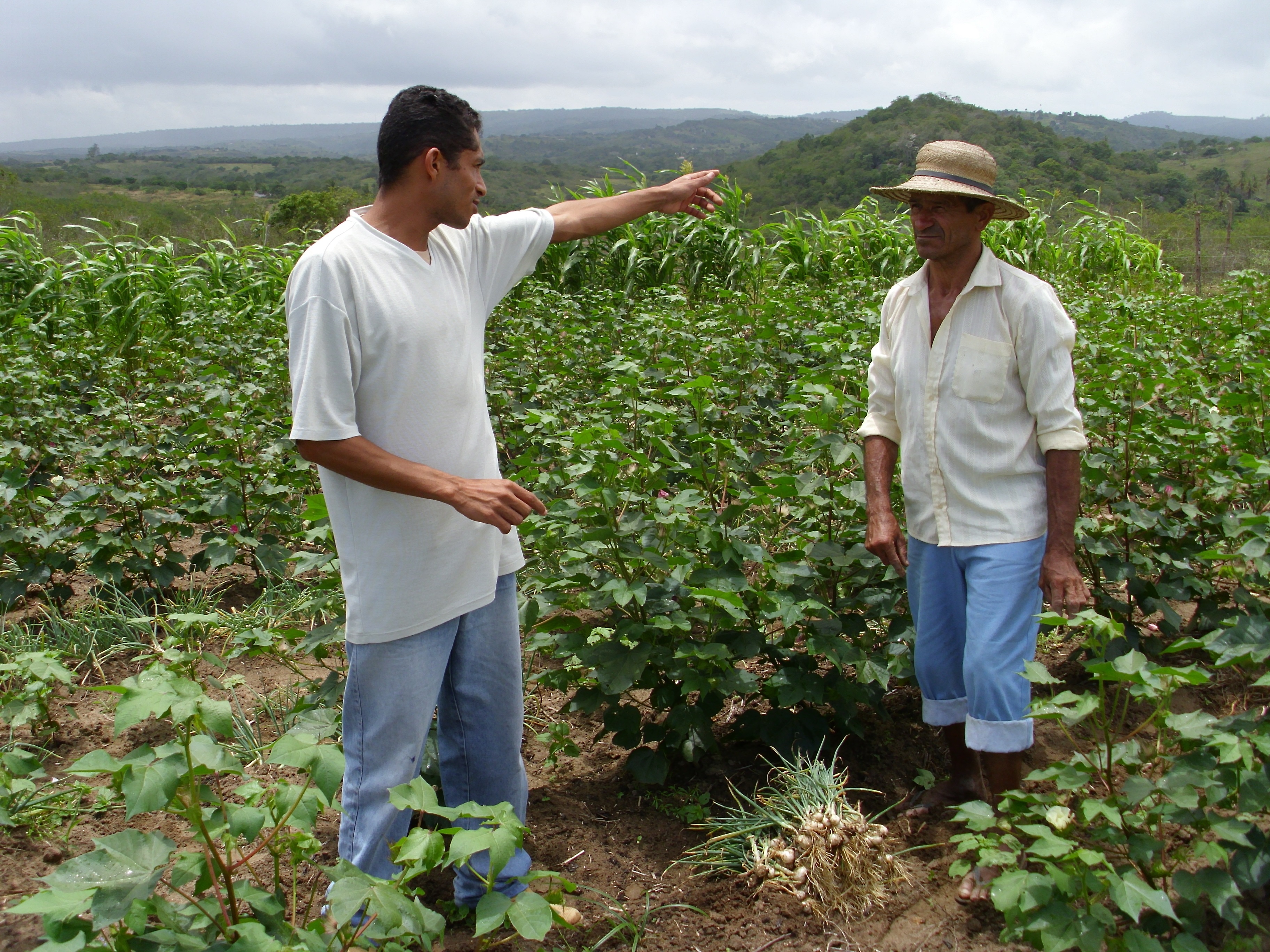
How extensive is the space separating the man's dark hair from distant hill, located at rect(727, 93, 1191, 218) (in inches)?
763

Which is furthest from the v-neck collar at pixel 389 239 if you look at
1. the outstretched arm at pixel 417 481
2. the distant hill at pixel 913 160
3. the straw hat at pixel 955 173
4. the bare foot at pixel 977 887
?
the distant hill at pixel 913 160

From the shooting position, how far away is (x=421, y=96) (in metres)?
1.88

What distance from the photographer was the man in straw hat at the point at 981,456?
2.19 m

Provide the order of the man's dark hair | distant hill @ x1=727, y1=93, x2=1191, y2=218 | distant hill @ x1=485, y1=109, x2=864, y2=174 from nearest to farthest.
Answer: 1. the man's dark hair
2. distant hill @ x1=727, y1=93, x2=1191, y2=218
3. distant hill @ x1=485, y1=109, x2=864, y2=174

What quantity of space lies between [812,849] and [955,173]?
5.35 ft

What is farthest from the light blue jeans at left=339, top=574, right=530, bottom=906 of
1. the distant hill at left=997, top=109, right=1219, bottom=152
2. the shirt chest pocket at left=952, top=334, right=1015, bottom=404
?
the distant hill at left=997, top=109, right=1219, bottom=152

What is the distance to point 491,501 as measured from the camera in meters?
1.79

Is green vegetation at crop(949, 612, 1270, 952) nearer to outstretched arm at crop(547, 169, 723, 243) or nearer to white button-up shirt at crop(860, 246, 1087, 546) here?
white button-up shirt at crop(860, 246, 1087, 546)

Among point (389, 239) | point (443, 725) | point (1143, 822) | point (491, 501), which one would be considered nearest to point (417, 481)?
point (491, 501)

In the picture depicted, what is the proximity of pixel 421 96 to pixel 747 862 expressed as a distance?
1884 millimetres

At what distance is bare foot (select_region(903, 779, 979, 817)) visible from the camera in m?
2.55

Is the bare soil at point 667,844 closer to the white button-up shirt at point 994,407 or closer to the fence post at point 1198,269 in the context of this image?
the white button-up shirt at point 994,407

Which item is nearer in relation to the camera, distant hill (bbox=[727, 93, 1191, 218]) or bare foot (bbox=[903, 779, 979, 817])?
bare foot (bbox=[903, 779, 979, 817])

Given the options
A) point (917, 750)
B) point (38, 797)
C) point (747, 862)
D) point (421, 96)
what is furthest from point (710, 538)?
point (38, 797)
